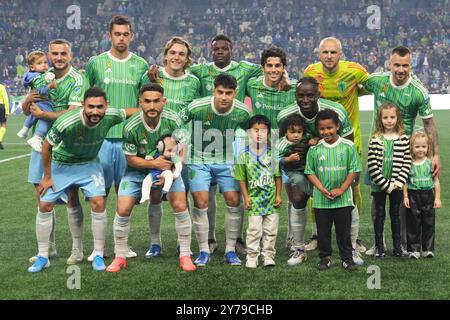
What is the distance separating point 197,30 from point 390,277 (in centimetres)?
3355

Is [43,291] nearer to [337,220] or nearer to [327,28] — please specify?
[337,220]

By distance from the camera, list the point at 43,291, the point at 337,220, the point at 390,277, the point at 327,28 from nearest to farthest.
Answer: the point at 43,291 → the point at 390,277 → the point at 337,220 → the point at 327,28

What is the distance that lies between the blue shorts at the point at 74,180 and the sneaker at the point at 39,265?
0.47 m

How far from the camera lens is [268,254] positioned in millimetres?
6008

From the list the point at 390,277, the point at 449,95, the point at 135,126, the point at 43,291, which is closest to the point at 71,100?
the point at 135,126

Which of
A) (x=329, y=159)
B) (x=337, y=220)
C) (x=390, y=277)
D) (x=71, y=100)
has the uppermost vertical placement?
(x=71, y=100)

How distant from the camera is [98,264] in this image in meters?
5.92

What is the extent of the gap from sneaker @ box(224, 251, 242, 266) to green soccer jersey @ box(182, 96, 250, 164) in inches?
31.3

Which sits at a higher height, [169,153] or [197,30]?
[197,30]

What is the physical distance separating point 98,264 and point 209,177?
1199 millimetres

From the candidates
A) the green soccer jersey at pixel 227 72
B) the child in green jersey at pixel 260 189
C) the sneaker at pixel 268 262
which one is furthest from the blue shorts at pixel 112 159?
the sneaker at pixel 268 262

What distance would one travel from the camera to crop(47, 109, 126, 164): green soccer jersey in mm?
5828

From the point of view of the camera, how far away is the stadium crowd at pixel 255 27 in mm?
35812

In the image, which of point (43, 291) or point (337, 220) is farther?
point (337, 220)
